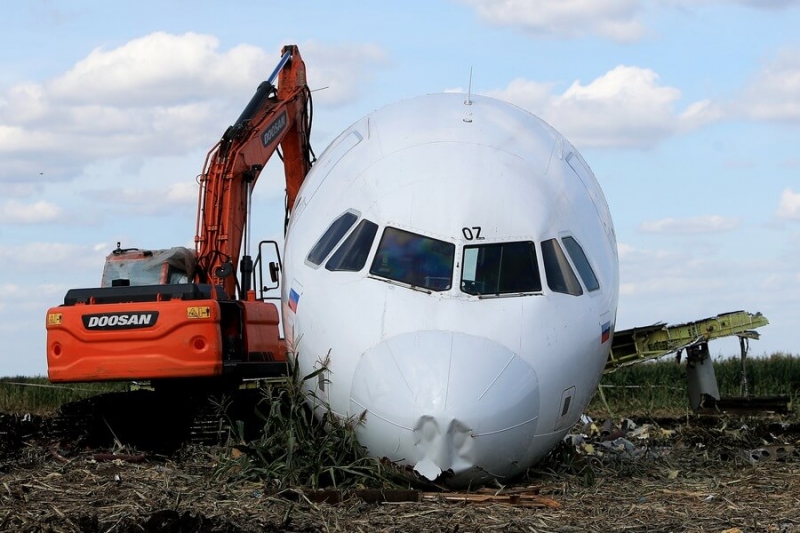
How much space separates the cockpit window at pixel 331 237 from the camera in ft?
36.0

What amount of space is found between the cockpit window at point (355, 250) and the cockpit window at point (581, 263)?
156 centimetres

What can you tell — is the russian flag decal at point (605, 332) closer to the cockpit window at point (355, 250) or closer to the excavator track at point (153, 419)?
the cockpit window at point (355, 250)

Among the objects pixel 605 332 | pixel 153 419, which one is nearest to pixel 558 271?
pixel 605 332

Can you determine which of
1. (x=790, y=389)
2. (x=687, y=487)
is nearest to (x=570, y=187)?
(x=687, y=487)

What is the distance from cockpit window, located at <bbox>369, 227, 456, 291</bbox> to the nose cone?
619 millimetres

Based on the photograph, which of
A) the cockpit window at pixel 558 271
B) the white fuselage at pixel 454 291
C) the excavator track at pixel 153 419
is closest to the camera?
the white fuselage at pixel 454 291

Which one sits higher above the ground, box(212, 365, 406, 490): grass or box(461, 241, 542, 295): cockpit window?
box(461, 241, 542, 295): cockpit window

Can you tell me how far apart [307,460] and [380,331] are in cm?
142

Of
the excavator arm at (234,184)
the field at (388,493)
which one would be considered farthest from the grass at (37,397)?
the field at (388,493)

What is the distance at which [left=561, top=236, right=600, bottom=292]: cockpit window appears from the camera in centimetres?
1093

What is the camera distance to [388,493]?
379 inches

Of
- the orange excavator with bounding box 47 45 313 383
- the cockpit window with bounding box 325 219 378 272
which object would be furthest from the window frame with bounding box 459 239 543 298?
the orange excavator with bounding box 47 45 313 383

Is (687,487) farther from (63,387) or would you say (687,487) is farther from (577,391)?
(63,387)

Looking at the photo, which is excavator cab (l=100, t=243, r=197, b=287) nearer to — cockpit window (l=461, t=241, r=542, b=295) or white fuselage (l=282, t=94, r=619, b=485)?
white fuselage (l=282, t=94, r=619, b=485)
